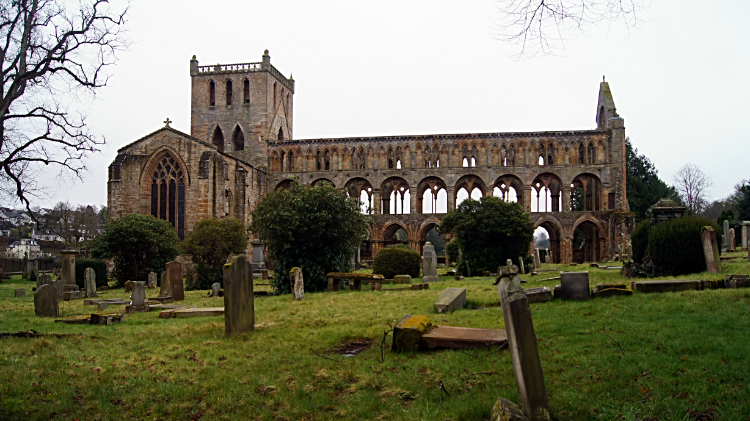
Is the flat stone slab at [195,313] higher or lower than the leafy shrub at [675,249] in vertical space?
lower

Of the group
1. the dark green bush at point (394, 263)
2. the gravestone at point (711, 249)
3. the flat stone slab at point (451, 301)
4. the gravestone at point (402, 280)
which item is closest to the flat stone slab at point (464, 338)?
the flat stone slab at point (451, 301)

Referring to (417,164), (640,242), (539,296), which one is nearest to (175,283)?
(539,296)

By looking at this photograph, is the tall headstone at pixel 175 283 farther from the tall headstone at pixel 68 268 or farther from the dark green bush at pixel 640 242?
the dark green bush at pixel 640 242

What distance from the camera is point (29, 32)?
1377 centimetres

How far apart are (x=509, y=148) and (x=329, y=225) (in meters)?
27.8

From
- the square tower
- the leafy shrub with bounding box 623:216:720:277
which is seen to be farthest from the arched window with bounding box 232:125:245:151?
the leafy shrub with bounding box 623:216:720:277

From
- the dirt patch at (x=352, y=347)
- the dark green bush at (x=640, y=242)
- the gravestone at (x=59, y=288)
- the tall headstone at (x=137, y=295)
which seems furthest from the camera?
the gravestone at (x=59, y=288)

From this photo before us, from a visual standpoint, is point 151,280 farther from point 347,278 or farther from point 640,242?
point 640,242

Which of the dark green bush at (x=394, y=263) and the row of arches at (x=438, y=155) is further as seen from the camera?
the row of arches at (x=438, y=155)

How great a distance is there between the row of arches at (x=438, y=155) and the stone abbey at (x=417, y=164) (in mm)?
77

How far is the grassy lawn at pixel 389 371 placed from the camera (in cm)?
482

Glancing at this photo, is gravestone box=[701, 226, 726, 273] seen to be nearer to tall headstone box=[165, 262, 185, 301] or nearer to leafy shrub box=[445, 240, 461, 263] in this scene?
tall headstone box=[165, 262, 185, 301]

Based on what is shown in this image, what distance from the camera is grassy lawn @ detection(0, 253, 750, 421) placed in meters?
4.82

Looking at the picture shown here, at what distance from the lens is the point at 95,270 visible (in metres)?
24.2
